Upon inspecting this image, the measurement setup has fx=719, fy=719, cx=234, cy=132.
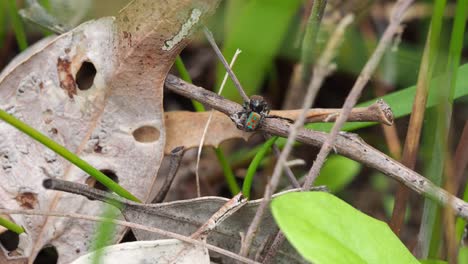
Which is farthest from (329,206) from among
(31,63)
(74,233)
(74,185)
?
(31,63)

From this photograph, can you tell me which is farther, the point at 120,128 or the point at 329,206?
the point at 120,128

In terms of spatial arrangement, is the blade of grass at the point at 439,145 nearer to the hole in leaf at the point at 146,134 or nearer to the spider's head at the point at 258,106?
the spider's head at the point at 258,106

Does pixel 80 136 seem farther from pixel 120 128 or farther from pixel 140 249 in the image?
pixel 140 249

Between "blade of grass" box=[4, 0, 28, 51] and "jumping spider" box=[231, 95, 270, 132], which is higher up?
"blade of grass" box=[4, 0, 28, 51]

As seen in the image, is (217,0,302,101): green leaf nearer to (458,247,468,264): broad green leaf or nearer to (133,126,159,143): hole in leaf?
(133,126,159,143): hole in leaf

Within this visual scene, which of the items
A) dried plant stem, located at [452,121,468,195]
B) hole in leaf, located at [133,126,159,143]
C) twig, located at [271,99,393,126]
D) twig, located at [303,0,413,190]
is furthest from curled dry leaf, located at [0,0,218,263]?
dried plant stem, located at [452,121,468,195]

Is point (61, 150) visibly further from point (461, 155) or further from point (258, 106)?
point (461, 155)

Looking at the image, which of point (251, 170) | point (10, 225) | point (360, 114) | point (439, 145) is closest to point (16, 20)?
point (10, 225)
